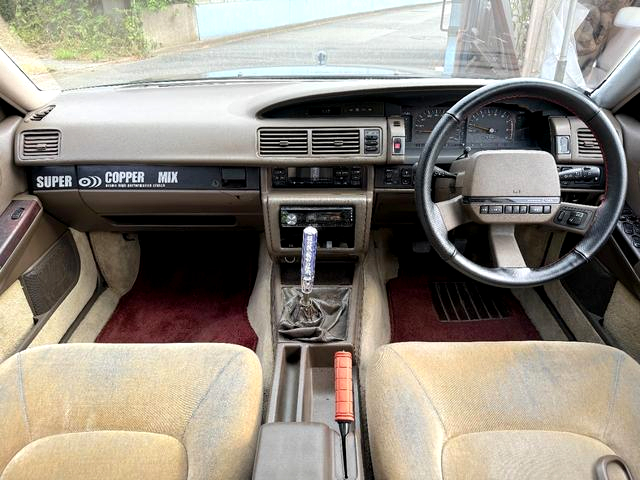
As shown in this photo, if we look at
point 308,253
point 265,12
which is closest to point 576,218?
point 308,253

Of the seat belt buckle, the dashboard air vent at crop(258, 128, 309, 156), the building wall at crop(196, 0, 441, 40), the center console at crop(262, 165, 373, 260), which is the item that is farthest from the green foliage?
the seat belt buckle

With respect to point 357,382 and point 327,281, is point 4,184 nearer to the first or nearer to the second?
point 327,281

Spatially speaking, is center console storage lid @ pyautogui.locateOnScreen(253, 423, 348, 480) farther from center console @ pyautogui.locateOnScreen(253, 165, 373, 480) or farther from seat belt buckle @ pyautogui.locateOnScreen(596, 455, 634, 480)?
seat belt buckle @ pyautogui.locateOnScreen(596, 455, 634, 480)

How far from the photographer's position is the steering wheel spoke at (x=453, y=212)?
1.49m

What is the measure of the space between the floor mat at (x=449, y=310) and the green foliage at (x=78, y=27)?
5.54 ft

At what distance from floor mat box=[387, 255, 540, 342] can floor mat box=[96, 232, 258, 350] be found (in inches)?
29.8

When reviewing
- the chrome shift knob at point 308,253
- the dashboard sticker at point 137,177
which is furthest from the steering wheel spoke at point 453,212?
the dashboard sticker at point 137,177

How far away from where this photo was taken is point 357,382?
1716 mm

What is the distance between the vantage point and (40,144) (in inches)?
74.9

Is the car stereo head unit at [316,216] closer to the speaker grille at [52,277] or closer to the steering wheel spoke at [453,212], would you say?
the steering wheel spoke at [453,212]

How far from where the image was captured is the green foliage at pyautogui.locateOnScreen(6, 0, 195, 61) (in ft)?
6.19

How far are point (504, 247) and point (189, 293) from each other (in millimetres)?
1647

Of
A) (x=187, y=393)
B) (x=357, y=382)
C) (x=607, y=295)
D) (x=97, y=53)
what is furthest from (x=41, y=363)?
(x=607, y=295)

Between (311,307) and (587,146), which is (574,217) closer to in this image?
(587,146)
